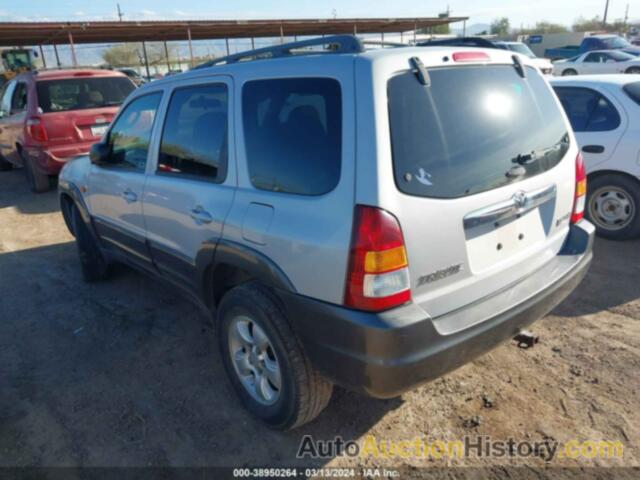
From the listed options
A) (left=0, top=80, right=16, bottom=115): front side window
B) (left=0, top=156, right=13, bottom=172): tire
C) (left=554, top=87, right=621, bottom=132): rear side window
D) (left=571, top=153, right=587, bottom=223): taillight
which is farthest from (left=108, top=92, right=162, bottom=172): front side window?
(left=0, top=156, right=13, bottom=172): tire

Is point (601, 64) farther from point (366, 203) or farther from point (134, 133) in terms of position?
point (366, 203)

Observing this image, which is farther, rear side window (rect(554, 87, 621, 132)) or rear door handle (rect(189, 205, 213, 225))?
rear side window (rect(554, 87, 621, 132))

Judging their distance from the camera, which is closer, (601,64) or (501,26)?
(601,64)

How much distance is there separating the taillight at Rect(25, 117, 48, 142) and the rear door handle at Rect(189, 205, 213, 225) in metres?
5.85

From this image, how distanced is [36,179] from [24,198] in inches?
17.5

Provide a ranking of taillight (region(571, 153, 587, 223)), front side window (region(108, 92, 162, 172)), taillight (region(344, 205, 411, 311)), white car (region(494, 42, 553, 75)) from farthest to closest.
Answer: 1. front side window (region(108, 92, 162, 172))
2. white car (region(494, 42, 553, 75))
3. taillight (region(571, 153, 587, 223))
4. taillight (region(344, 205, 411, 311))

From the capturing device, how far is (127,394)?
299cm

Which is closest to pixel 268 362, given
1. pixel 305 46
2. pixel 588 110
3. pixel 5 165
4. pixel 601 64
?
pixel 305 46

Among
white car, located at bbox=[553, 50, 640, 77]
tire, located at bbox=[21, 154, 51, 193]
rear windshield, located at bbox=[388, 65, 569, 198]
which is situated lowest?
tire, located at bbox=[21, 154, 51, 193]

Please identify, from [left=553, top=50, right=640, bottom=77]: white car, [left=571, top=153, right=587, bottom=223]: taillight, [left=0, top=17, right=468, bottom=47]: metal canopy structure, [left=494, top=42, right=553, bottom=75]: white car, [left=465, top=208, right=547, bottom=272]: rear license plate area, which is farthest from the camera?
[left=0, top=17, right=468, bottom=47]: metal canopy structure

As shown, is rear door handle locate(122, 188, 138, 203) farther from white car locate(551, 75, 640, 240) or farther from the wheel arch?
white car locate(551, 75, 640, 240)

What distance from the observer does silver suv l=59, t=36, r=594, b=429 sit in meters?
1.94

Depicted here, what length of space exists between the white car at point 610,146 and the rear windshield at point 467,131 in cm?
272

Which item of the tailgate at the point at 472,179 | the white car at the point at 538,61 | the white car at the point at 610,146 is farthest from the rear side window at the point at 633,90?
the tailgate at the point at 472,179
